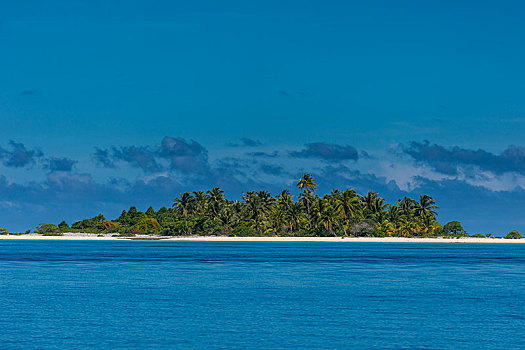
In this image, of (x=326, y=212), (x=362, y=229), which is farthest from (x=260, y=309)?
(x=362, y=229)

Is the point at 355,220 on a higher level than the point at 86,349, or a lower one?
higher

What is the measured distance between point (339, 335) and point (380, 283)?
81.3 feet

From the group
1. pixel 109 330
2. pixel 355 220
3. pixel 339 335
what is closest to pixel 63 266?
pixel 109 330

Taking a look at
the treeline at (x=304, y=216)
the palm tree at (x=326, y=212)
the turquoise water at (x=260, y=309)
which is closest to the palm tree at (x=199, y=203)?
the treeline at (x=304, y=216)

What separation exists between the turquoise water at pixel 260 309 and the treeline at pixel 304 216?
10904 cm

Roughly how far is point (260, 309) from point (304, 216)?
141 metres

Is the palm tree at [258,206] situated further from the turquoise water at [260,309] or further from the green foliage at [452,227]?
the turquoise water at [260,309]

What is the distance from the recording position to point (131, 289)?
162 ft

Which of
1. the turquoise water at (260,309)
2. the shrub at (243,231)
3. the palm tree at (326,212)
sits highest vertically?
the palm tree at (326,212)

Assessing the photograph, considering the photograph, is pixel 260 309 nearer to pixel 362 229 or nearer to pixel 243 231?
pixel 362 229

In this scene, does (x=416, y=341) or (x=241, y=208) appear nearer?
(x=416, y=341)

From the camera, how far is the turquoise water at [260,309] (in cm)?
2917

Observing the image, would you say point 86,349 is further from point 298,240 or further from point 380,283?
point 298,240

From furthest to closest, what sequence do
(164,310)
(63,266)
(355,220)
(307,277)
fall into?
(355,220)
(63,266)
(307,277)
(164,310)
